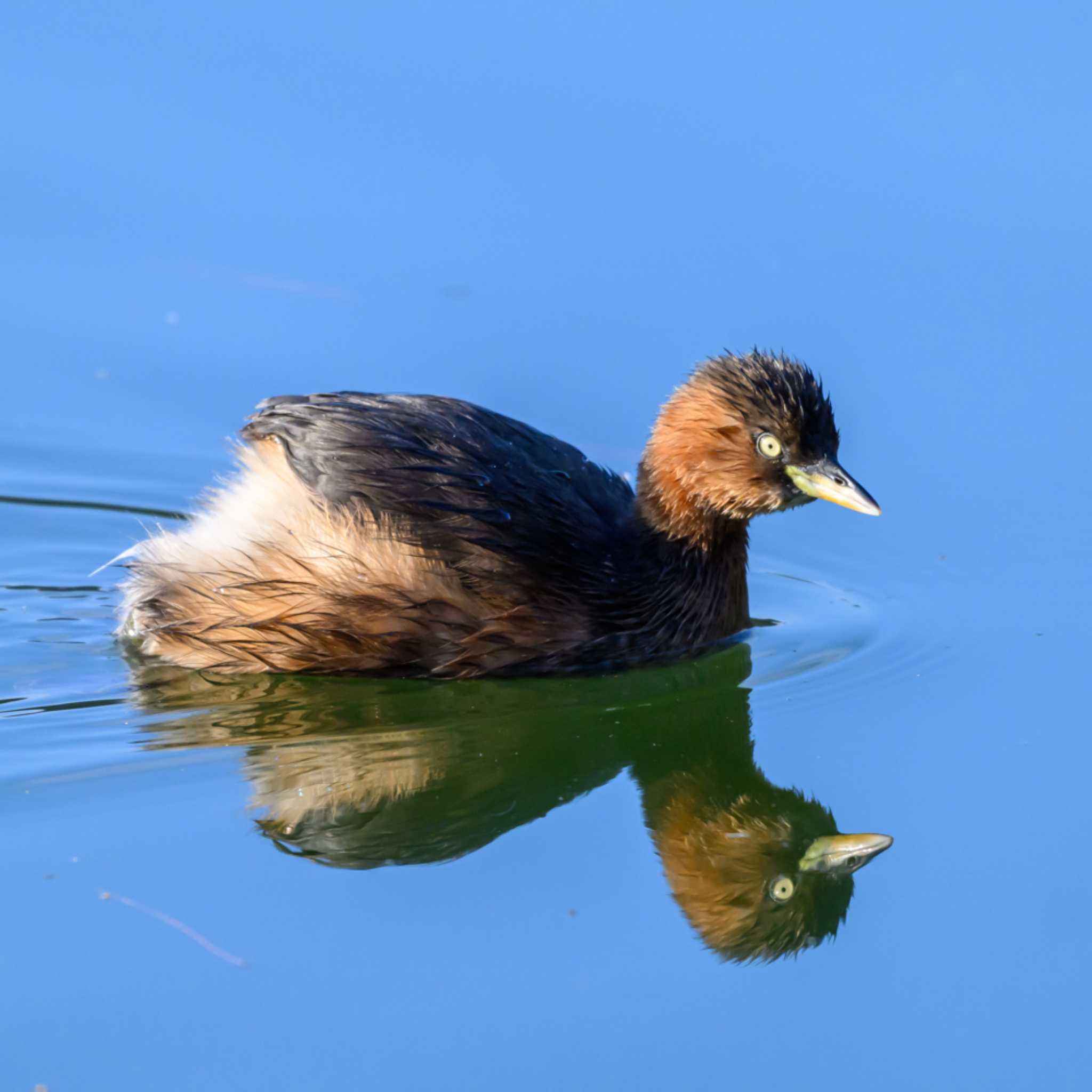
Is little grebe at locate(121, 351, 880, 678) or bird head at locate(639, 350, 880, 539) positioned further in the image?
bird head at locate(639, 350, 880, 539)

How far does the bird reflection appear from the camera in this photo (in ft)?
18.5

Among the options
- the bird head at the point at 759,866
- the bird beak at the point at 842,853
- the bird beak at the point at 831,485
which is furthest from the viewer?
the bird beak at the point at 831,485

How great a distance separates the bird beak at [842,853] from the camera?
5758 mm

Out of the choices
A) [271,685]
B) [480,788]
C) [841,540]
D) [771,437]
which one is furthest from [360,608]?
[841,540]

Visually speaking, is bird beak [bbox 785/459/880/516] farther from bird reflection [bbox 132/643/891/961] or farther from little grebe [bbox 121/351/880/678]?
bird reflection [bbox 132/643/891/961]

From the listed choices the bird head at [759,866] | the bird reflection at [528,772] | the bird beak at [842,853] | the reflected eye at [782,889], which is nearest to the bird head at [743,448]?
the bird reflection at [528,772]

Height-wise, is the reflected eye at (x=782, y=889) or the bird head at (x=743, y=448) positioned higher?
the bird head at (x=743, y=448)

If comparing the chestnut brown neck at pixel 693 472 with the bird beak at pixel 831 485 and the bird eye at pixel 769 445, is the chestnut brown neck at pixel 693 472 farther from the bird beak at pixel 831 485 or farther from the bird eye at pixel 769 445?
the bird beak at pixel 831 485

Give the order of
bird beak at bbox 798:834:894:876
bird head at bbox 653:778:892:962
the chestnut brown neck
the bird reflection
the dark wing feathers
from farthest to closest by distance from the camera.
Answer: the chestnut brown neck → the dark wing feathers → bird beak at bbox 798:834:894:876 → the bird reflection → bird head at bbox 653:778:892:962

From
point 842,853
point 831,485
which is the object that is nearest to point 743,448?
point 831,485

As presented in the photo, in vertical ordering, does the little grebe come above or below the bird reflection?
above

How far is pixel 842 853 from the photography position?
5820mm

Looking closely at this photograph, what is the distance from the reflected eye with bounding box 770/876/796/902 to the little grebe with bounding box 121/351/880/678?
144 centimetres

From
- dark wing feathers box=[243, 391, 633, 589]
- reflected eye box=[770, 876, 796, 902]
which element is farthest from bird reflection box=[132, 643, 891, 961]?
dark wing feathers box=[243, 391, 633, 589]
